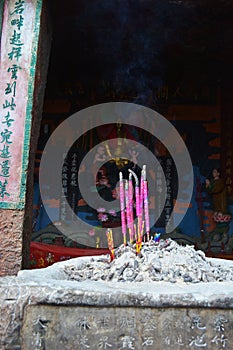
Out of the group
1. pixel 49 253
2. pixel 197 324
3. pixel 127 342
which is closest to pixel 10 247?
pixel 127 342

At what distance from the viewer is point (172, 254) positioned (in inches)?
97.6

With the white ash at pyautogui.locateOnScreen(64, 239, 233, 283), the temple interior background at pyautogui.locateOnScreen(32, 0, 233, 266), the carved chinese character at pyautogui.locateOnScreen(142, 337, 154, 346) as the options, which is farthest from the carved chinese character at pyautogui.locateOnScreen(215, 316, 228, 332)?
the temple interior background at pyautogui.locateOnScreen(32, 0, 233, 266)

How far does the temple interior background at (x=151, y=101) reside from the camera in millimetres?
6272

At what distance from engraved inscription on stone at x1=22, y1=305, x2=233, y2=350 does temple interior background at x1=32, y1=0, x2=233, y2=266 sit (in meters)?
4.64

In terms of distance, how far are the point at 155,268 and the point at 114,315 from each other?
0.56 meters

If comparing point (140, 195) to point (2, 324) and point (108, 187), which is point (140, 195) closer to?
point (2, 324)

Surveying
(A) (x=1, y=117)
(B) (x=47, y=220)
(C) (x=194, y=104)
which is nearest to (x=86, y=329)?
(A) (x=1, y=117)

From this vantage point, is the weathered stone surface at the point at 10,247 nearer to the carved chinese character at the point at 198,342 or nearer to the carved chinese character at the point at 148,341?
the carved chinese character at the point at 148,341

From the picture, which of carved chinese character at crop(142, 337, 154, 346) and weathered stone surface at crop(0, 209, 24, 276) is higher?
weathered stone surface at crop(0, 209, 24, 276)

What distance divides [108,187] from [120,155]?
1.83 feet

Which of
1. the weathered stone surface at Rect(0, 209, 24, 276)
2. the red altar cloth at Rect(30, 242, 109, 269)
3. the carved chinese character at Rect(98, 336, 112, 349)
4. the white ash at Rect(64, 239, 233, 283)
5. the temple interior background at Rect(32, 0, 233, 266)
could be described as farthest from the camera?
the temple interior background at Rect(32, 0, 233, 266)

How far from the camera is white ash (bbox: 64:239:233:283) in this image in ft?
7.34

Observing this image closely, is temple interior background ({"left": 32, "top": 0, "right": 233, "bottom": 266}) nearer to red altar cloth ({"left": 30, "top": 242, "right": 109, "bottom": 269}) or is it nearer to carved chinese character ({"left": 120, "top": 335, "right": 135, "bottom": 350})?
red altar cloth ({"left": 30, "top": 242, "right": 109, "bottom": 269})

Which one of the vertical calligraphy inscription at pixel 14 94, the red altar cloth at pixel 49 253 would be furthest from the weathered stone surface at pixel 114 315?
the red altar cloth at pixel 49 253
